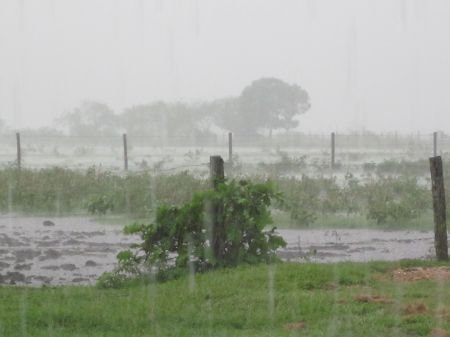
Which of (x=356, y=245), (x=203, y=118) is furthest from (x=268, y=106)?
(x=356, y=245)

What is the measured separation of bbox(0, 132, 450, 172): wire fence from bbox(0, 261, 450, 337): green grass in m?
17.3

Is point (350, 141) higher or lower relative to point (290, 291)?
higher

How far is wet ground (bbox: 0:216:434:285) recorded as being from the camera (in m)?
9.98

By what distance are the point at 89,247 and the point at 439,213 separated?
5.08m

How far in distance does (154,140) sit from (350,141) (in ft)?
26.0

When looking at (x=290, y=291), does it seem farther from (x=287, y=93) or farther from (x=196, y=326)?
(x=287, y=93)

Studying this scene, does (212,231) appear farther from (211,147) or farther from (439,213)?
(211,147)

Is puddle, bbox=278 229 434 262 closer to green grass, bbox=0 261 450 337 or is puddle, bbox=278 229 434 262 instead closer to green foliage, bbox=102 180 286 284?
green foliage, bbox=102 180 286 284

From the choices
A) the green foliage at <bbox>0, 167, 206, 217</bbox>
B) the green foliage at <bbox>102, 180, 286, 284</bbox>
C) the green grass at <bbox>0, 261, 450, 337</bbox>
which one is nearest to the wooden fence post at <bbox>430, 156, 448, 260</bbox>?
the green grass at <bbox>0, 261, 450, 337</bbox>

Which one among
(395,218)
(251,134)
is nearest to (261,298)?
(395,218)

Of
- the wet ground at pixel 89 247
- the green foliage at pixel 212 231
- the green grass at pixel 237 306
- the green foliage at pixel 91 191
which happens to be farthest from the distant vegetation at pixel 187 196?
the green grass at pixel 237 306

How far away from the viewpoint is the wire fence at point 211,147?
1074 inches

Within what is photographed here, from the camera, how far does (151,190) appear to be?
16484 mm

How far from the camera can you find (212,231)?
9031 mm
